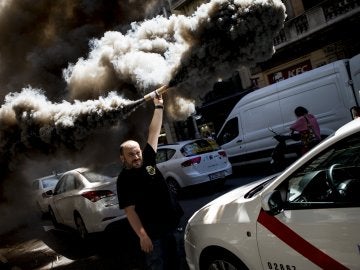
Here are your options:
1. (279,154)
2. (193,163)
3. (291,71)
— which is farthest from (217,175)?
(291,71)

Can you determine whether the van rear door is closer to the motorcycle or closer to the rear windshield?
the motorcycle

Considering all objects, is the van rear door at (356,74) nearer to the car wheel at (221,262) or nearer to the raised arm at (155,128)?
the raised arm at (155,128)

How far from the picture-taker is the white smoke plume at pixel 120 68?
17.2 feet

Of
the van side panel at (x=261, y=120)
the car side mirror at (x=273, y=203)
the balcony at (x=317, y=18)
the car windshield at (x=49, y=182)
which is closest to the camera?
the car side mirror at (x=273, y=203)

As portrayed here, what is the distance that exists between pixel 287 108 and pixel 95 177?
5.60 meters

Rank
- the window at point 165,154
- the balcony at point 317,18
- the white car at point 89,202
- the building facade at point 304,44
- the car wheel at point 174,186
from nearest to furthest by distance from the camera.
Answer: the white car at point 89,202 → the car wheel at point 174,186 → the window at point 165,154 → the balcony at point 317,18 → the building facade at point 304,44

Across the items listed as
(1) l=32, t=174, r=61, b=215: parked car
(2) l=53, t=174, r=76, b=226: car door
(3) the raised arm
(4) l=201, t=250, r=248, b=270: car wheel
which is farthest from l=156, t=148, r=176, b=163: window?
(4) l=201, t=250, r=248, b=270: car wheel

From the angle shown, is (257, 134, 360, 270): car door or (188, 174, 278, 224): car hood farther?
(188, 174, 278, 224): car hood

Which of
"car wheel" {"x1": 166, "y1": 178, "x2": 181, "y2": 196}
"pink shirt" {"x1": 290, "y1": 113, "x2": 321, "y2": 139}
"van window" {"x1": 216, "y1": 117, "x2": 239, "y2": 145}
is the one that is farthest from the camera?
"van window" {"x1": 216, "y1": 117, "x2": 239, "y2": 145}

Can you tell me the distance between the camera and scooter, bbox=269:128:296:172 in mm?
9812

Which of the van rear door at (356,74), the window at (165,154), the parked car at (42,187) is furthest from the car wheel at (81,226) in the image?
the van rear door at (356,74)

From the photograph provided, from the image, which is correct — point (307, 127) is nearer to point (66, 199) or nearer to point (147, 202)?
point (66, 199)

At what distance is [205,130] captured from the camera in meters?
23.2

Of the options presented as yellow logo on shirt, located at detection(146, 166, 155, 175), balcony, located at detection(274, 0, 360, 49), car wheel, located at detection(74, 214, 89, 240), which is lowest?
car wheel, located at detection(74, 214, 89, 240)
